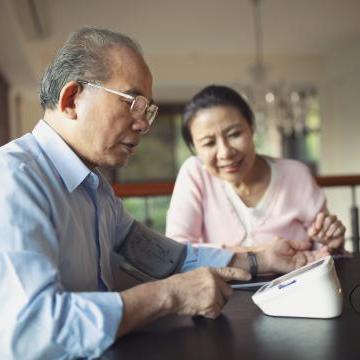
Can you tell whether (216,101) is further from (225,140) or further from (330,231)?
(330,231)

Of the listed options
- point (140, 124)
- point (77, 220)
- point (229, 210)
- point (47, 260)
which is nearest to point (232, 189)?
point (229, 210)

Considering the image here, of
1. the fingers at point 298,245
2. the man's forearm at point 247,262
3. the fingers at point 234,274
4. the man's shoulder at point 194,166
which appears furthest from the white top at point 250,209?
the fingers at point 234,274

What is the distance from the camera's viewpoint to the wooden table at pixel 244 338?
748mm

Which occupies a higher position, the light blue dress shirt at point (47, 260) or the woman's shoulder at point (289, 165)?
the light blue dress shirt at point (47, 260)

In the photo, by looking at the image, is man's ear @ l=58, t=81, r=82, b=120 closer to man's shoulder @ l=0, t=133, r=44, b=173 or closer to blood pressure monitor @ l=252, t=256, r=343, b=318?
man's shoulder @ l=0, t=133, r=44, b=173

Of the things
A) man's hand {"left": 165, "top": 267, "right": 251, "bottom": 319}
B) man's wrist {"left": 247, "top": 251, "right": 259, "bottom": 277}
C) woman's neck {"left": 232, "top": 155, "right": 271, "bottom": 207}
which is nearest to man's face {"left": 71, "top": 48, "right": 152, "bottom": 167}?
man's hand {"left": 165, "top": 267, "right": 251, "bottom": 319}

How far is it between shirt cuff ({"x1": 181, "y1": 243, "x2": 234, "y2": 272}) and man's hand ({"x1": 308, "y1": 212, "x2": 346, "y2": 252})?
0.36 meters

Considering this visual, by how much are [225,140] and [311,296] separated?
94 cm

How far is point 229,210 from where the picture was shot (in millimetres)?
1812

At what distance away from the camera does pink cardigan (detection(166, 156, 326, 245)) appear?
5.82ft

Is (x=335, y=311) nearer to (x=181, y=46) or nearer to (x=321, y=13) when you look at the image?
(x=321, y=13)

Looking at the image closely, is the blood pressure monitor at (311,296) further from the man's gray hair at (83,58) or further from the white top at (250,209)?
the white top at (250,209)

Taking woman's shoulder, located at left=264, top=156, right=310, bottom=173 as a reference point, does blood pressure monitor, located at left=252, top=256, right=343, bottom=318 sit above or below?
below

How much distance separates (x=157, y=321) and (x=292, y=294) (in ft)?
0.85
